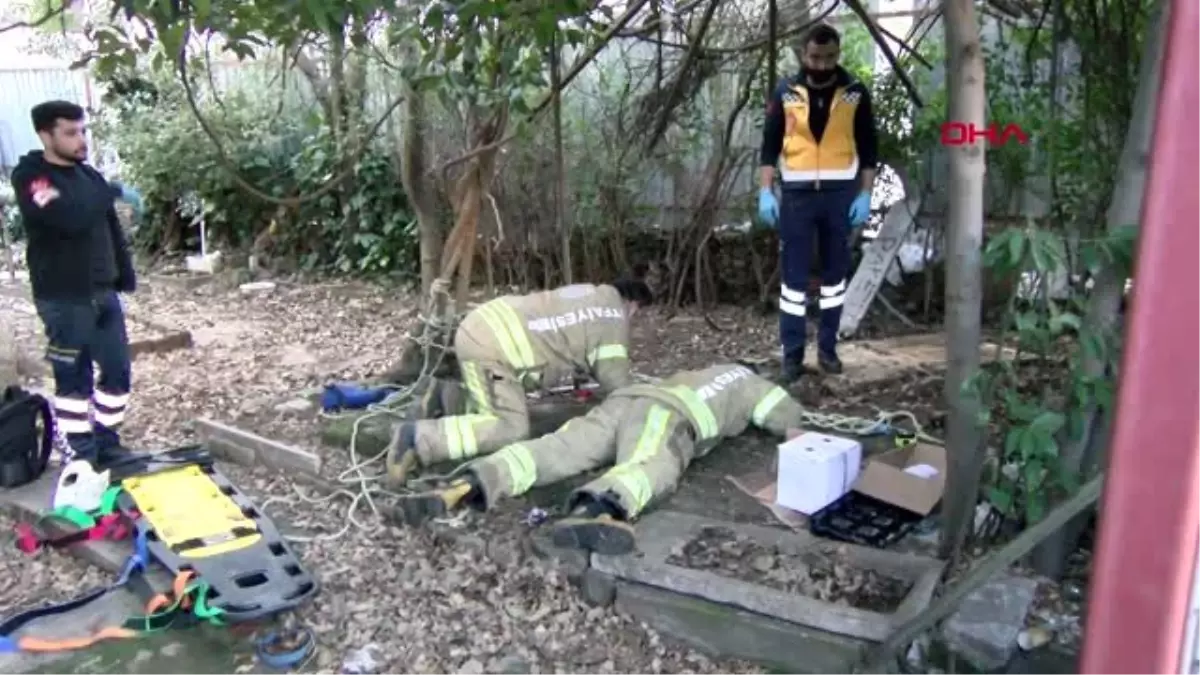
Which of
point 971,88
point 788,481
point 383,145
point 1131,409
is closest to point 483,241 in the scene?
point 383,145

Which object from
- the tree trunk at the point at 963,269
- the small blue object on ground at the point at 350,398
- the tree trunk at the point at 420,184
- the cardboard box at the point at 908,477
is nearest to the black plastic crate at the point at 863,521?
the cardboard box at the point at 908,477

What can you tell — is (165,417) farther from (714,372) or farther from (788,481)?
(788,481)

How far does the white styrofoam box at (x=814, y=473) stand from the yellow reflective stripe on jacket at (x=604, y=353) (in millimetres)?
977

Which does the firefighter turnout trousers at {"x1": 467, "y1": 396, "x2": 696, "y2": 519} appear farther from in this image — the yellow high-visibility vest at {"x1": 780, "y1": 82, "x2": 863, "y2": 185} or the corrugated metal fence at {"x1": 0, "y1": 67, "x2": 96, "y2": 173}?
the corrugated metal fence at {"x1": 0, "y1": 67, "x2": 96, "y2": 173}

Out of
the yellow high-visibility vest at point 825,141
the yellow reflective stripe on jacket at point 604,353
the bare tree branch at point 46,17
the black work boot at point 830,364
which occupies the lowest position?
the black work boot at point 830,364

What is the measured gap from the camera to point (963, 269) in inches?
133

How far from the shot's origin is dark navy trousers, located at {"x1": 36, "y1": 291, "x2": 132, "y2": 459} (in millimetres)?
4754

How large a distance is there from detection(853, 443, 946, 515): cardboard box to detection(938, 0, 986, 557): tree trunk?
→ 29 cm

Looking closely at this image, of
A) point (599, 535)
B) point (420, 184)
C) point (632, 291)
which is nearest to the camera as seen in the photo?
point (599, 535)

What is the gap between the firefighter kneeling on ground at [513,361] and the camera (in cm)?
452

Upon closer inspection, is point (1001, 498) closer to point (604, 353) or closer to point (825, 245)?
point (604, 353)

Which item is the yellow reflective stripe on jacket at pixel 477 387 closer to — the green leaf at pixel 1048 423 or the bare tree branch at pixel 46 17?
the bare tree branch at pixel 46 17

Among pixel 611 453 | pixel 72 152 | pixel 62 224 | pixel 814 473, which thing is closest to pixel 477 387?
pixel 611 453

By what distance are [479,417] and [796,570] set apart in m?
1.60
